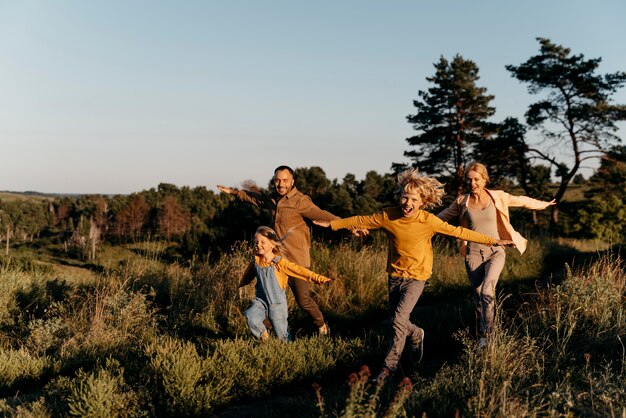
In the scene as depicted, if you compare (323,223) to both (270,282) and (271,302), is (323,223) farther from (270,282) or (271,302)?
(271,302)

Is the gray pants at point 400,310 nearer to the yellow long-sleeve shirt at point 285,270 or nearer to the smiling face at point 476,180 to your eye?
the yellow long-sleeve shirt at point 285,270

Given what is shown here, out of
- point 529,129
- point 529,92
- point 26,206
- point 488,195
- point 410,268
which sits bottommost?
point 26,206

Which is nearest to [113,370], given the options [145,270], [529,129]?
[145,270]

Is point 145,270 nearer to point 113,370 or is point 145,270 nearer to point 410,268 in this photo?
point 113,370

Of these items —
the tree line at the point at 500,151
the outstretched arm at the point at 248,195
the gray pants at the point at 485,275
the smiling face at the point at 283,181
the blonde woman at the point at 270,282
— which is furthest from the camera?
the tree line at the point at 500,151

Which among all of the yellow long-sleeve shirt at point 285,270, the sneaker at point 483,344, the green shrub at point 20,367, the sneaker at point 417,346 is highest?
the yellow long-sleeve shirt at point 285,270

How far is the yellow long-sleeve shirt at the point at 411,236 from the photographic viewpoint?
4.93m

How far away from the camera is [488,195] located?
593 cm

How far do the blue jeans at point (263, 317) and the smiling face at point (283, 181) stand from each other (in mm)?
1319

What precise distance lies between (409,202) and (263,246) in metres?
1.55

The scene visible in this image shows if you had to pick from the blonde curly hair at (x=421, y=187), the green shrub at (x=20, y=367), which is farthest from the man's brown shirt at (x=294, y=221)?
the green shrub at (x=20, y=367)

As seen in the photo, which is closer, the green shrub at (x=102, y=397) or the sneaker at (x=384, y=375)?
the green shrub at (x=102, y=397)

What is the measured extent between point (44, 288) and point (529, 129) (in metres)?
30.1

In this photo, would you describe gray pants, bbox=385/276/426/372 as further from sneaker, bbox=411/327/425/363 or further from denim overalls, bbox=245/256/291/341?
denim overalls, bbox=245/256/291/341
